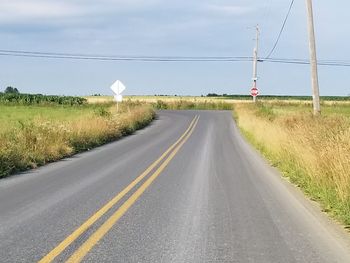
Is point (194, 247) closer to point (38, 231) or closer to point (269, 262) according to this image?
point (269, 262)

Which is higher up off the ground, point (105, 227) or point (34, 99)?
point (34, 99)

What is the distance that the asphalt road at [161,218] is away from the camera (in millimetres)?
6574

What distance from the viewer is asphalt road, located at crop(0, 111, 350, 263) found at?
21.6ft

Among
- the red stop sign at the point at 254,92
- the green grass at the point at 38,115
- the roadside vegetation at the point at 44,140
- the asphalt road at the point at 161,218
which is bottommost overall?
the asphalt road at the point at 161,218

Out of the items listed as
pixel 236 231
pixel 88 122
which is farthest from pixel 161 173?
pixel 88 122

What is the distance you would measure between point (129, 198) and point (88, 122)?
18.2 metres

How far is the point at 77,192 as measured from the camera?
36.8ft

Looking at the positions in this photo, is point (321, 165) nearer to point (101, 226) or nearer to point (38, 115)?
point (101, 226)

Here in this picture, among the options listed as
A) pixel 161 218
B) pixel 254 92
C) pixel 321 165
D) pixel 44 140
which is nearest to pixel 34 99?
pixel 254 92

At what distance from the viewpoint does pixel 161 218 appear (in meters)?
8.63

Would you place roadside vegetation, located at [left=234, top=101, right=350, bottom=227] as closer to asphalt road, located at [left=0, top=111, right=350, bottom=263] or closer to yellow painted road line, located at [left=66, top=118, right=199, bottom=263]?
asphalt road, located at [left=0, top=111, right=350, bottom=263]

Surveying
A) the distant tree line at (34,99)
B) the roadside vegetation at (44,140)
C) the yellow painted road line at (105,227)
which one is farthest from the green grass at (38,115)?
the distant tree line at (34,99)

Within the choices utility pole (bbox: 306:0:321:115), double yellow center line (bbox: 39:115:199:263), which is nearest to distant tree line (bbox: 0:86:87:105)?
utility pole (bbox: 306:0:321:115)

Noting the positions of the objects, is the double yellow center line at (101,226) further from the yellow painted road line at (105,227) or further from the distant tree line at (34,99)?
the distant tree line at (34,99)
